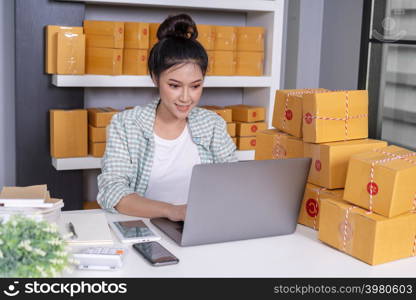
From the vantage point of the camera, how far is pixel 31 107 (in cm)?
289

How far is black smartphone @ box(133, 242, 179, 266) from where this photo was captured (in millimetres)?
1333

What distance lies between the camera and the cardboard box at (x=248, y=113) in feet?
10.8

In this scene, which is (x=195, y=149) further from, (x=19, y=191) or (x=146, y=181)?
(x=19, y=191)

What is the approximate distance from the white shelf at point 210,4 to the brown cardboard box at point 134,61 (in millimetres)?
253

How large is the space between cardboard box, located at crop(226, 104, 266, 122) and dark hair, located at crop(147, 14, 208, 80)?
4.21 ft

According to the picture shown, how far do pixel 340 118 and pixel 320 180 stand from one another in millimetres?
200

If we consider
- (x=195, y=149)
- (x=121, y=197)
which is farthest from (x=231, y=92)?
(x=121, y=197)

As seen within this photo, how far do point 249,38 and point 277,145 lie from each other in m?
1.55

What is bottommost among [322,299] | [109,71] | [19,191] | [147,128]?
[322,299]

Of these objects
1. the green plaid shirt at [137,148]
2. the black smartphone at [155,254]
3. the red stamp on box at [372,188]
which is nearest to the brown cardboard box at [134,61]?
the green plaid shirt at [137,148]

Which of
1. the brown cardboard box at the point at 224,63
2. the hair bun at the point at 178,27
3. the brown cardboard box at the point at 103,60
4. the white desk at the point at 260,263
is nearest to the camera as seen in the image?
the white desk at the point at 260,263

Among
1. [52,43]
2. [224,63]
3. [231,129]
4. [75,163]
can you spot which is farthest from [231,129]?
[52,43]

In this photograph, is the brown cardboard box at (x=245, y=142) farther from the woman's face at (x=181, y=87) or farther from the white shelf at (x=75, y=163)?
the woman's face at (x=181, y=87)

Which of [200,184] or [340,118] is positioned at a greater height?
[340,118]
